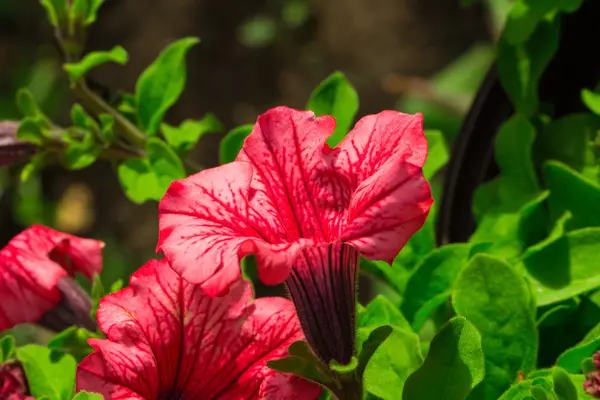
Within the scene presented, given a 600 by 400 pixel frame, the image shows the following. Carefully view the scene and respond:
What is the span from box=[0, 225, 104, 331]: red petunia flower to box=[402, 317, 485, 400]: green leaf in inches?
12.7

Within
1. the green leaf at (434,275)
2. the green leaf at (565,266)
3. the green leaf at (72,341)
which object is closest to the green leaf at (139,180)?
the green leaf at (72,341)

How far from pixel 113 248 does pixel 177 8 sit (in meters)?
0.73

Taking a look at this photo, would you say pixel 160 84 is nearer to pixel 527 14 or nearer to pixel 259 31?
pixel 527 14

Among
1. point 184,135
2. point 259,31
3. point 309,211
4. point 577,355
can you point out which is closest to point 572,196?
point 577,355

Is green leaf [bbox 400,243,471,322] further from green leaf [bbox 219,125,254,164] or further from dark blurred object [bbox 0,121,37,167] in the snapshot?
dark blurred object [bbox 0,121,37,167]

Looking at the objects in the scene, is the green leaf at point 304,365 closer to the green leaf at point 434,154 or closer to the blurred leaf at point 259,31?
the green leaf at point 434,154

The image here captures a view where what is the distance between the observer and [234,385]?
2.13ft

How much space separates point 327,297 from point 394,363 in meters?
0.10

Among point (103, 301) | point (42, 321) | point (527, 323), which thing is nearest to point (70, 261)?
point (42, 321)

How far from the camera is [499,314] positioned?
69 centimetres

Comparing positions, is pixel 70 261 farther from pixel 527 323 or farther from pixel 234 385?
pixel 527 323

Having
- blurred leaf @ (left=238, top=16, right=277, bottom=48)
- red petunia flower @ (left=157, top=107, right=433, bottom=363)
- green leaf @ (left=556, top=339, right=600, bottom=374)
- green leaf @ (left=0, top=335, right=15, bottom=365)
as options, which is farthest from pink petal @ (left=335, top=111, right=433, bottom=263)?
blurred leaf @ (left=238, top=16, right=277, bottom=48)

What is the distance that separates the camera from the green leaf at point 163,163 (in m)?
0.83

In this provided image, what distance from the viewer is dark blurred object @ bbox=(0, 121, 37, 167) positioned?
33.5 inches
